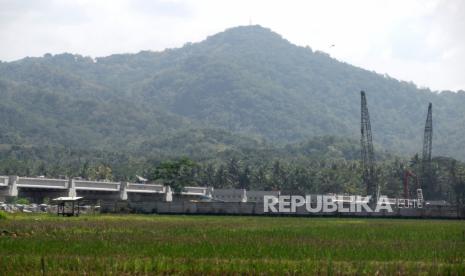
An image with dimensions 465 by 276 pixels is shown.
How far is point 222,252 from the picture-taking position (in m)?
36.5

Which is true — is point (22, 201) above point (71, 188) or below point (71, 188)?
below

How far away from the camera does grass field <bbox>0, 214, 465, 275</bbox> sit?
2978 centimetres

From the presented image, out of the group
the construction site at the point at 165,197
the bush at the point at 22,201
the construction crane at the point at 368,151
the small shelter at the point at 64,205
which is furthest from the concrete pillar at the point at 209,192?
the small shelter at the point at 64,205

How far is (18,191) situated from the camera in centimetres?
13375

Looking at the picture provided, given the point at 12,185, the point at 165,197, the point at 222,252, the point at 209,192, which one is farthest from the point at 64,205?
the point at 209,192

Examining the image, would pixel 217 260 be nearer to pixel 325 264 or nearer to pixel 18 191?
pixel 325 264

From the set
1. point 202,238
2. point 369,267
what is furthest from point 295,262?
point 202,238

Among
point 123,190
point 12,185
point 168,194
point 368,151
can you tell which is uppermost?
point 368,151

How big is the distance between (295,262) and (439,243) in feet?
50.8

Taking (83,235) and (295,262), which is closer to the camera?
(295,262)

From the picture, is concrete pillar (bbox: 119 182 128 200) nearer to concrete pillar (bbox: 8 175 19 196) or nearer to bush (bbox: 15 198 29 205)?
bush (bbox: 15 198 29 205)

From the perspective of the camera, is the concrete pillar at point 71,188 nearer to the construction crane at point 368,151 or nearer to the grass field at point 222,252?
the construction crane at point 368,151

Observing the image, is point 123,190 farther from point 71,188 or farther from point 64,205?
point 64,205

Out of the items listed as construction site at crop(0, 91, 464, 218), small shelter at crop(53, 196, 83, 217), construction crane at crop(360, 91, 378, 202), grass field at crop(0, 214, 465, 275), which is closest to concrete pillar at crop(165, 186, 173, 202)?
construction site at crop(0, 91, 464, 218)
